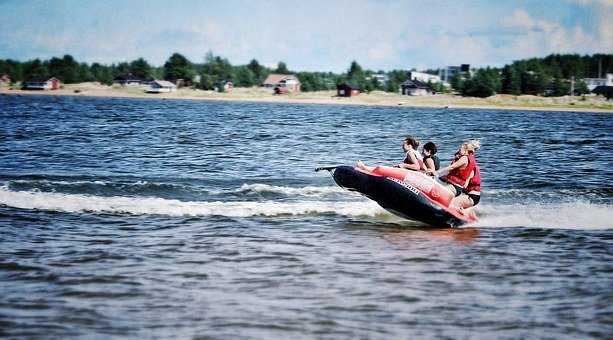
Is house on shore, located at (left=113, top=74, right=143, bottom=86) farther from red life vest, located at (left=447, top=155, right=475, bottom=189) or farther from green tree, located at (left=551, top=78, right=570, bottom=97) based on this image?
red life vest, located at (left=447, top=155, right=475, bottom=189)

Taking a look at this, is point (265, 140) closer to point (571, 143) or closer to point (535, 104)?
point (571, 143)

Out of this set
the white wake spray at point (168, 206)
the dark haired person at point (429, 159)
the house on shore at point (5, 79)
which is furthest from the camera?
the house on shore at point (5, 79)

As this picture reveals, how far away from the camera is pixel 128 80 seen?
532 ft

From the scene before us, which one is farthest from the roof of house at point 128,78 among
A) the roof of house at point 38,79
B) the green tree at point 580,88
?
the green tree at point 580,88

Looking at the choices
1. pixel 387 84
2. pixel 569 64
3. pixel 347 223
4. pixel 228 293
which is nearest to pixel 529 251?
pixel 347 223

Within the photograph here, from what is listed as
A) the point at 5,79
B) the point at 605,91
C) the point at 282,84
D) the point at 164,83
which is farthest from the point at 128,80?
the point at 605,91

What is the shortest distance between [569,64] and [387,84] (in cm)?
5952

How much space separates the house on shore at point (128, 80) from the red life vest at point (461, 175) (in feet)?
492

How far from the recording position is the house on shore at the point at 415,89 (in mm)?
147625

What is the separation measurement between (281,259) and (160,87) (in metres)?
143

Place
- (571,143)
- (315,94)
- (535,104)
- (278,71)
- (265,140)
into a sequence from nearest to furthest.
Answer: (265,140) < (571,143) < (535,104) < (315,94) < (278,71)

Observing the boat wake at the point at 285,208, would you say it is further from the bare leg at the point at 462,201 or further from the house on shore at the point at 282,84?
the house on shore at the point at 282,84

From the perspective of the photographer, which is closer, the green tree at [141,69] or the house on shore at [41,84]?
the house on shore at [41,84]

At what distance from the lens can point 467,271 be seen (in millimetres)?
11117
